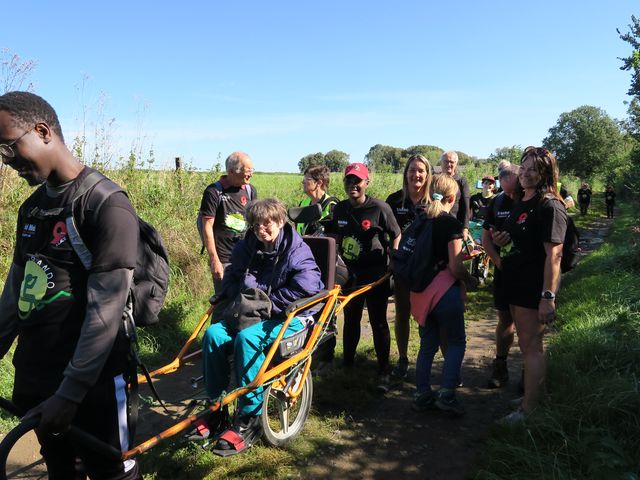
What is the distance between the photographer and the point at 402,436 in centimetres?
359

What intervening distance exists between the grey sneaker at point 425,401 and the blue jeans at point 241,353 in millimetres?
1277

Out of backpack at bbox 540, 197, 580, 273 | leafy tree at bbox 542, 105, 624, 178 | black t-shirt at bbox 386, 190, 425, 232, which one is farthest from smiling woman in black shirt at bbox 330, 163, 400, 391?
leafy tree at bbox 542, 105, 624, 178

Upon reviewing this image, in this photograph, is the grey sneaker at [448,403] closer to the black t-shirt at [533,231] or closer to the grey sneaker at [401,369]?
the grey sneaker at [401,369]

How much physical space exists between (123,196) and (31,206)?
1.38 ft

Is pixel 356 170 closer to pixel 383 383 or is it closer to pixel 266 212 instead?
pixel 266 212

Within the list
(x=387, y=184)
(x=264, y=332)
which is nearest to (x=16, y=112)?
(x=264, y=332)

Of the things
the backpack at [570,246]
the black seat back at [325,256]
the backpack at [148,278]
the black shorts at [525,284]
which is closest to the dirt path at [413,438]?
the black shorts at [525,284]

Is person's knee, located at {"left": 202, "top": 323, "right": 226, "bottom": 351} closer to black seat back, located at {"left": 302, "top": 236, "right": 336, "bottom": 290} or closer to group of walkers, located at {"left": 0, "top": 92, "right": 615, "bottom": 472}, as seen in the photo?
group of walkers, located at {"left": 0, "top": 92, "right": 615, "bottom": 472}

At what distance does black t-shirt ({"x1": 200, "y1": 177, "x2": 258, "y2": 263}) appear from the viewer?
4715 mm

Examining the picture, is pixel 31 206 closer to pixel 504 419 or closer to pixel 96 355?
pixel 96 355

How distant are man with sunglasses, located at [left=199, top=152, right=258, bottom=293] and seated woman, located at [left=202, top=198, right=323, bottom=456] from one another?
1.15m

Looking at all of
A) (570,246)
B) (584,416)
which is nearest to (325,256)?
(570,246)

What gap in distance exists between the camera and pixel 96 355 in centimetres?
165

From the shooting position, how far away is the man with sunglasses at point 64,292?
1.65 metres
